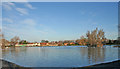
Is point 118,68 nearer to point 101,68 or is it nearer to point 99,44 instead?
point 101,68

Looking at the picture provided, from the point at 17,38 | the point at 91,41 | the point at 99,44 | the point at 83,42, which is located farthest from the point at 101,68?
the point at 17,38

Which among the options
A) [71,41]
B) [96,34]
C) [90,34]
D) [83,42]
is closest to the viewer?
[96,34]

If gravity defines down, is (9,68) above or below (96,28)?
below

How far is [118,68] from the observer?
5.27 m

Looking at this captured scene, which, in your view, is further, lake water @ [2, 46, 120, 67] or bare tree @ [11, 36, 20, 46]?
bare tree @ [11, 36, 20, 46]

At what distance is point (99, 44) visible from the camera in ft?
131

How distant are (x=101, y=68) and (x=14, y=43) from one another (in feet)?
224

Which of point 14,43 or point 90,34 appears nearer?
point 90,34

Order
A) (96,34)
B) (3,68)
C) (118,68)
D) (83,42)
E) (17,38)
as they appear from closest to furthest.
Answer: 1. (118,68)
2. (3,68)
3. (96,34)
4. (83,42)
5. (17,38)

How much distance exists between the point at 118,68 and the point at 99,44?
36.7m

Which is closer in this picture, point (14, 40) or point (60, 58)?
point (60, 58)

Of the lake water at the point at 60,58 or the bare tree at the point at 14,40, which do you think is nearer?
the lake water at the point at 60,58

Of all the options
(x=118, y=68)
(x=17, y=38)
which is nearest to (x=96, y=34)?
(x=118, y=68)

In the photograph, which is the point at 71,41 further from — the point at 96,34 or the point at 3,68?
the point at 3,68
